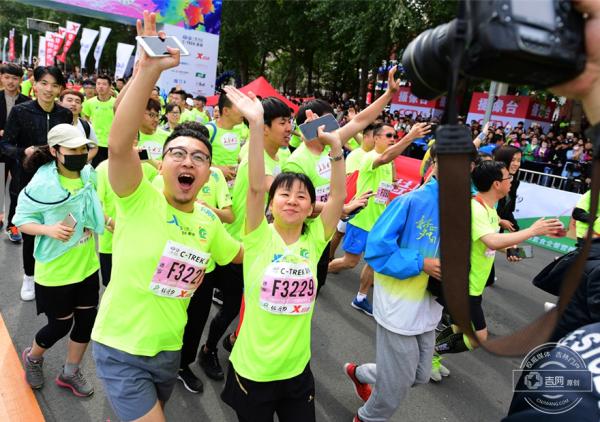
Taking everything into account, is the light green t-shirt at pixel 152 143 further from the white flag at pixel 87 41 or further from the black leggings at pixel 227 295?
the white flag at pixel 87 41

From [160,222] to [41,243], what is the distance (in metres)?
1.20

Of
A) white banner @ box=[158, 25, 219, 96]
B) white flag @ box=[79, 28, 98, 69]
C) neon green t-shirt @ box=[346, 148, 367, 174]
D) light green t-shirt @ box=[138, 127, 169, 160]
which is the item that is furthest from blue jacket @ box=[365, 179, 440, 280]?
white flag @ box=[79, 28, 98, 69]

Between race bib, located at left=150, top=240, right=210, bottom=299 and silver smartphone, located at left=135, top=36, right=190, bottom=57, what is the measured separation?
32.7 inches

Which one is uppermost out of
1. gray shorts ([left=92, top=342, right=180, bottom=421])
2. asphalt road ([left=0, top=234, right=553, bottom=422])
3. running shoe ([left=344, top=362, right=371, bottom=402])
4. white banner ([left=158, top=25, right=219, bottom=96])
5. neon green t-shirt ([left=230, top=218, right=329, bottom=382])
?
white banner ([left=158, top=25, right=219, bottom=96])

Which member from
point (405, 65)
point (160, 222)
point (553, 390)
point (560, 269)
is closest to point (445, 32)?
point (405, 65)

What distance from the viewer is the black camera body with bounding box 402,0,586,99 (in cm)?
71

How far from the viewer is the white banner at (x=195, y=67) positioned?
11602 mm

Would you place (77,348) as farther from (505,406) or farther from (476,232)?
(505,406)

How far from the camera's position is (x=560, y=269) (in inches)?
93.9

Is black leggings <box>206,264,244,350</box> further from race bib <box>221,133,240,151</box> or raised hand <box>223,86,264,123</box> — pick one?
race bib <box>221,133,240,151</box>

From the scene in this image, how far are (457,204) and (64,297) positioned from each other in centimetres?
256

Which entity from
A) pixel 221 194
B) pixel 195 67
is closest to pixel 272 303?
pixel 221 194

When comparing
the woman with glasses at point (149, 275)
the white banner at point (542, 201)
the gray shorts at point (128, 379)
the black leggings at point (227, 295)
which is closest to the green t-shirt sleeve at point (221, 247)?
the woman with glasses at point (149, 275)

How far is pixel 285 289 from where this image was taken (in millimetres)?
1947
